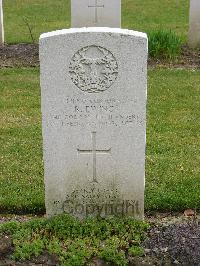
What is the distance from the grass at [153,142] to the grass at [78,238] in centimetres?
58

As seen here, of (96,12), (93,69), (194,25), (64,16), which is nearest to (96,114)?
(93,69)

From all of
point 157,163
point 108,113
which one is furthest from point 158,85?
point 108,113

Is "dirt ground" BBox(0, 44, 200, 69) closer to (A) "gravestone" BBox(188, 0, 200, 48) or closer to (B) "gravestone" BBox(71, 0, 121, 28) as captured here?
(A) "gravestone" BBox(188, 0, 200, 48)

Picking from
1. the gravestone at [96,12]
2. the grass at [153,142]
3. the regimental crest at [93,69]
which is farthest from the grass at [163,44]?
the regimental crest at [93,69]

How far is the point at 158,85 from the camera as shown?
884cm

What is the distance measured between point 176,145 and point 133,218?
76.2 inches

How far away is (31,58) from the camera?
10.3 meters

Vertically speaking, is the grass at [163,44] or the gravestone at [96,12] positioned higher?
the gravestone at [96,12]

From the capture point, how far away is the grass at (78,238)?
13.9 feet

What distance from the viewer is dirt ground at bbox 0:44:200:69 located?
1000cm

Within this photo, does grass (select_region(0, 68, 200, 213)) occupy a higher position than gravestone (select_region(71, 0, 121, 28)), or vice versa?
gravestone (select_region(71, 0, 121, 28))

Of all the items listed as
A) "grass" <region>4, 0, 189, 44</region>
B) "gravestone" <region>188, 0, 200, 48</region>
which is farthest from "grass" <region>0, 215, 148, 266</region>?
"grass" <region>4, 0, 189, 44</region>

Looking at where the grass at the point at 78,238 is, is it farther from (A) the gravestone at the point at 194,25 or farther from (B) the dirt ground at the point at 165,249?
(A) the gravestone at the point at 194,25

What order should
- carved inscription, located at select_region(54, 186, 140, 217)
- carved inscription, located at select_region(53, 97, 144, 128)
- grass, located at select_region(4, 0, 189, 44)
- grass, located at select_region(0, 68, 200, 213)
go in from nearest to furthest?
carved inscription, located at select_region(53, 97, 144, 128)
carved inscription, located at select_region(54, 186, 140, 217)
grass, located at select_region(0, 68, 200, 213)
grass, located at select_region(4, 0, 189, 44)
